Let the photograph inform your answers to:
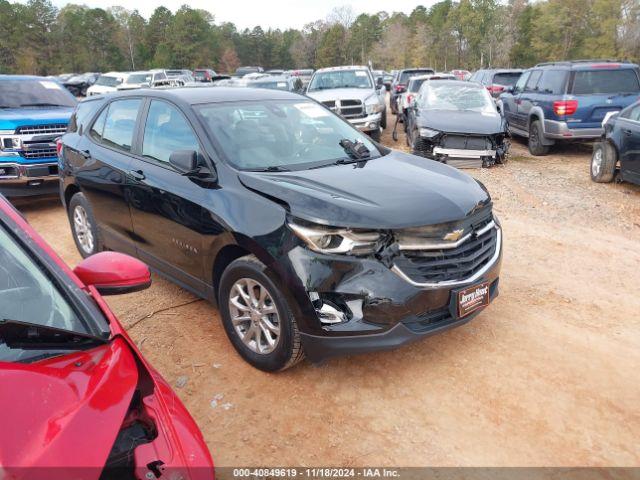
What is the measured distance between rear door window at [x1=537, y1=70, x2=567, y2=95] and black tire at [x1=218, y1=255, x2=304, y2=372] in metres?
9.48

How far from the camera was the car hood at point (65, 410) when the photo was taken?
1312 millimetres

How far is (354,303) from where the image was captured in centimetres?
302

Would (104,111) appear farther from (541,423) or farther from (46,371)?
(541,423)

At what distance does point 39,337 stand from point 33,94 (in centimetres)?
854

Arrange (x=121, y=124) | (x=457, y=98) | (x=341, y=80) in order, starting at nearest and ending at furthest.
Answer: (x=121, y=124) → (x=457, y=98) → (x=341, y=80)

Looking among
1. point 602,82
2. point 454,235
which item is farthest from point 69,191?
point 602,82

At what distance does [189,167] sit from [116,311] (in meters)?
1.73

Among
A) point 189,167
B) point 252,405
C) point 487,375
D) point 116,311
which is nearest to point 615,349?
point 487,375

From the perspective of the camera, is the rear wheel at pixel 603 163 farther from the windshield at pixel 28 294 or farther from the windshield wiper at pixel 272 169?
the windshield at pixel 28 294

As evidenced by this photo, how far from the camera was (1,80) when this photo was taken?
857 centimetres

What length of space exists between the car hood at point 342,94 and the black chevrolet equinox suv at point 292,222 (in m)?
8.11

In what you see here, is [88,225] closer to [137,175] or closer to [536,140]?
[137,175]

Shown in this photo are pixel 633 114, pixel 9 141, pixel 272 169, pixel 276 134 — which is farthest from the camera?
pixel 633 114

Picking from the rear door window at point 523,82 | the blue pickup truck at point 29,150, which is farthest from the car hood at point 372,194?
the rear door window at point 523,82
